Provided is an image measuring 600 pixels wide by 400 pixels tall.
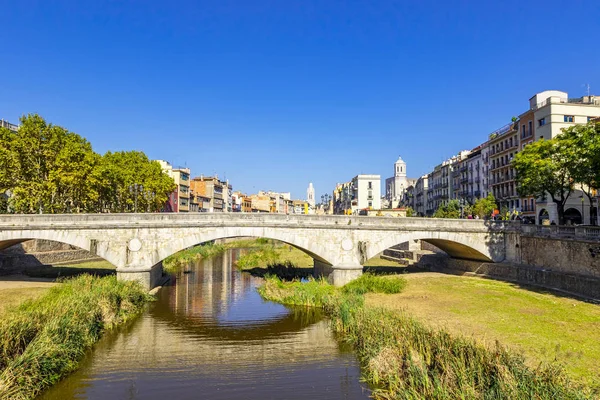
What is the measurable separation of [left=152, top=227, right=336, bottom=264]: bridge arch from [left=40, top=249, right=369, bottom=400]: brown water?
5.11m

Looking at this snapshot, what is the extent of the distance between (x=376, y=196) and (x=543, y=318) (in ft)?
348

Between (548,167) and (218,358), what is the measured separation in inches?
1239

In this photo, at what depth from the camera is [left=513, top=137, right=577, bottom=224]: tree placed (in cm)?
3569

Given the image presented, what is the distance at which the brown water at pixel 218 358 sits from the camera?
666 inches

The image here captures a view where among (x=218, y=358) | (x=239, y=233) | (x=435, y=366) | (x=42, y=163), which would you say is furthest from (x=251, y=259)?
(x=435, y=366)

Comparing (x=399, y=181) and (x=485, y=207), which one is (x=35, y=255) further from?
(x=399, y=181)

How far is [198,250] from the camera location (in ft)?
225

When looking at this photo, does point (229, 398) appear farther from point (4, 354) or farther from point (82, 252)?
point (82, 252)

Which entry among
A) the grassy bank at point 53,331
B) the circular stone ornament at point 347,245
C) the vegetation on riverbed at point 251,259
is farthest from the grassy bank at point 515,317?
the vegetation on riverbed at point 251,259

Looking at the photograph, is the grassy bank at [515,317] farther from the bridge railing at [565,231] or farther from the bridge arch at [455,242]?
the bridge railing at [565,231]

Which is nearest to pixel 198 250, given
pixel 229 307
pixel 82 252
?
pixel 82 252

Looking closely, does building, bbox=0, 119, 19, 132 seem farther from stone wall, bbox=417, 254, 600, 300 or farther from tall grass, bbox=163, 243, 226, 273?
stone wall, bbox=417, 254, 600, 300

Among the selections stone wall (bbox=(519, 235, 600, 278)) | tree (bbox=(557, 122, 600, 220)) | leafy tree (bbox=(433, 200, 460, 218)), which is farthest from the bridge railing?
leafy tree (bbox=(433, 200, 460, 218))

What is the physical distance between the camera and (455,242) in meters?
41.6
